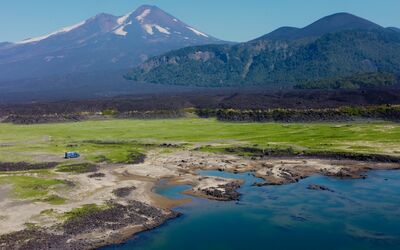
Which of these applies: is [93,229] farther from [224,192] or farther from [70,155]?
[70,155]

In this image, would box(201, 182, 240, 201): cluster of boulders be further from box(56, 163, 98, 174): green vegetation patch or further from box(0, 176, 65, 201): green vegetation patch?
box(56, 163, 98, 174): green vegetation patch

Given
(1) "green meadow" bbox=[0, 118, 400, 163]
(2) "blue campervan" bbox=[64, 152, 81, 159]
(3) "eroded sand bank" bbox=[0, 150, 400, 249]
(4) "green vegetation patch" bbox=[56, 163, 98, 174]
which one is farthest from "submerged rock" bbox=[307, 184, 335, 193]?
(2) "blue campervan" bbox=[64, 152, 81, 159]

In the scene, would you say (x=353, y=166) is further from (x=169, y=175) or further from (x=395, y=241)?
(x=395, y=241)

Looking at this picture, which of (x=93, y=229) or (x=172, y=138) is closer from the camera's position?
(x=93, y=229)

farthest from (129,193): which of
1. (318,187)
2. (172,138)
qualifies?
(172,138)

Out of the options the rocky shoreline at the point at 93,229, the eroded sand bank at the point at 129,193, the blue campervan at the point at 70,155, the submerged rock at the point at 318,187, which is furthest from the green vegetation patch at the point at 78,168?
the submerged rock at the point at 318,187

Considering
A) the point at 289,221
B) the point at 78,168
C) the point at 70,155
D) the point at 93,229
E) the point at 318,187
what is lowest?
the point at 289,221

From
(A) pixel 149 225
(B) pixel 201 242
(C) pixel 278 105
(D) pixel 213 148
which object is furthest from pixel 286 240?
(C) pixel 278 105

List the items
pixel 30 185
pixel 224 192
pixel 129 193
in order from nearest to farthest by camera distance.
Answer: pixel 129 193 → pixel 224 192 → pixel 30 185
